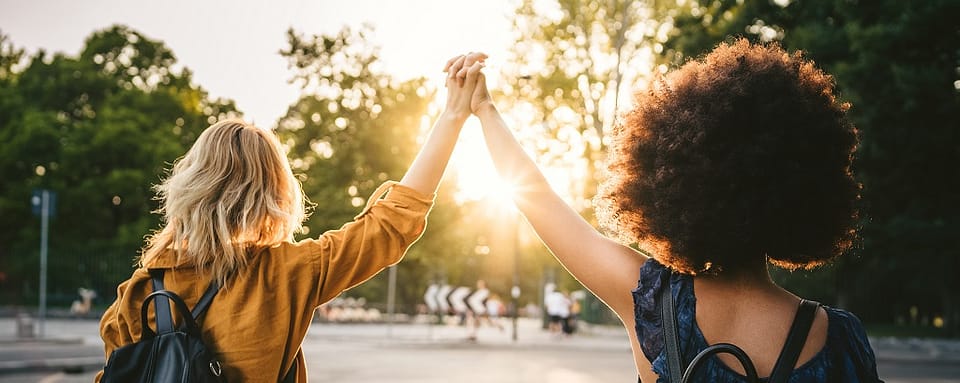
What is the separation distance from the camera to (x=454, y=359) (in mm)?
17750

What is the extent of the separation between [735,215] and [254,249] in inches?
52.3

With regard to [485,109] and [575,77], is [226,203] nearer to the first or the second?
[485,109]

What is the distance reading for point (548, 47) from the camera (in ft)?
109

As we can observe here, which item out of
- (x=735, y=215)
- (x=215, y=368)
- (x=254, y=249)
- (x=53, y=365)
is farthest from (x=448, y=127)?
(x=53, y=365)

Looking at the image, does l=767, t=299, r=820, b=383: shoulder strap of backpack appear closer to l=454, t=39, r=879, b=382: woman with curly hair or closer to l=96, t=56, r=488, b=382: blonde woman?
l=454, t=39, r=879, b=382: woman with curly hair

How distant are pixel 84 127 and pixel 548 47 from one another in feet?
67.8

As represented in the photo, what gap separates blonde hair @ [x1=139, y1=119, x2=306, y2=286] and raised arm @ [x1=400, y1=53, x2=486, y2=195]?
374 mm

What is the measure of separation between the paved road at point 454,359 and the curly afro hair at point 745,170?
37.0ft

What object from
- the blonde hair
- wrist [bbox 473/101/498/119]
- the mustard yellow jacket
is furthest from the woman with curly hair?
the blonde hair

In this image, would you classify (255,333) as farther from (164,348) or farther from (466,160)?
(466,160)

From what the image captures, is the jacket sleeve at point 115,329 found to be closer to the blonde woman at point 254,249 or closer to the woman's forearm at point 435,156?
the blonde woman at point 254,249

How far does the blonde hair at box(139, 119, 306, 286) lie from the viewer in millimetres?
2537

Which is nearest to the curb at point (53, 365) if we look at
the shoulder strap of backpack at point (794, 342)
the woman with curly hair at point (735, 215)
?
the woman with curly hair at point (735, 215)

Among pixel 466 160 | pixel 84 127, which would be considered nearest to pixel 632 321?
pixel 466 160
